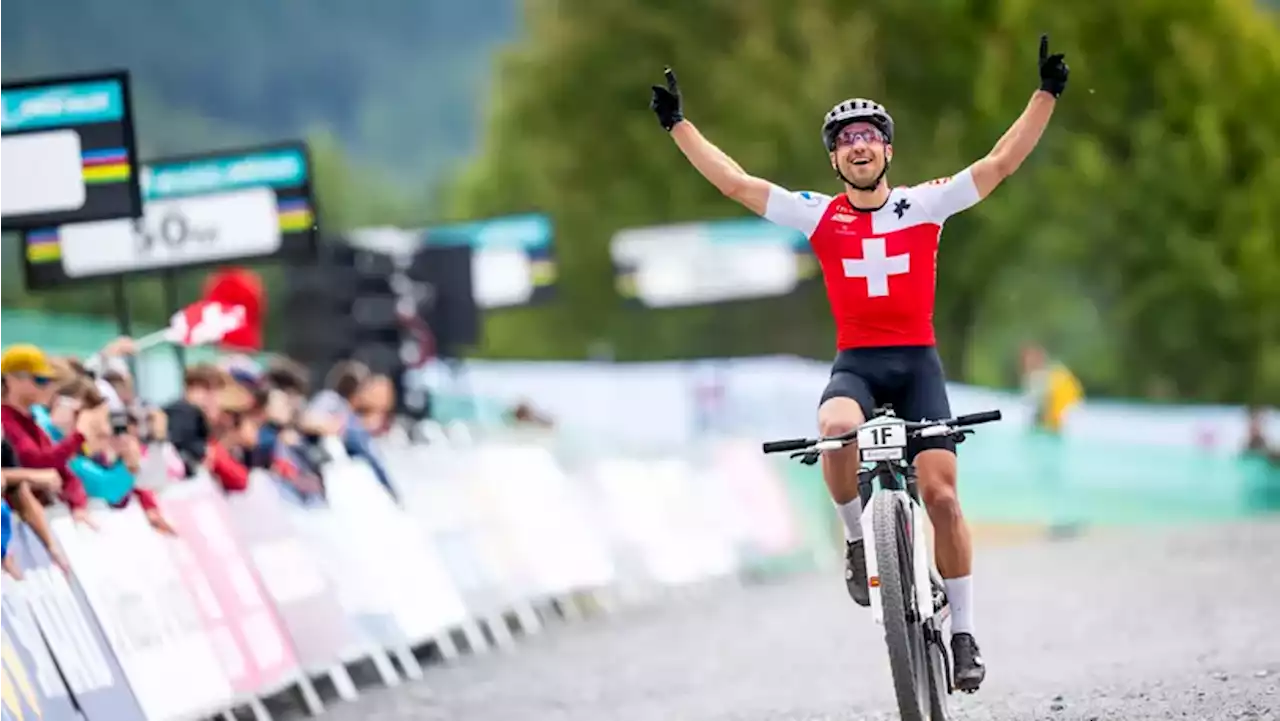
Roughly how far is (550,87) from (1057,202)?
1740 centimetres

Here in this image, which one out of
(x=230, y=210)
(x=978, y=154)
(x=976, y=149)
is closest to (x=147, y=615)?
(x=230, y=210)

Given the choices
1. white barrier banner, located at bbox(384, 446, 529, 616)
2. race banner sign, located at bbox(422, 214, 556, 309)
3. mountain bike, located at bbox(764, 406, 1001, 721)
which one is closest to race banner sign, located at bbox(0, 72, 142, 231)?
white barrier banner, located at bbox(384, 446, 529, 616)

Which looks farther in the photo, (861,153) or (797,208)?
(797,208)

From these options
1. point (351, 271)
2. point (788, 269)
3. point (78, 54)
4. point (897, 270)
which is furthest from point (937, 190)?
point (78, 54)

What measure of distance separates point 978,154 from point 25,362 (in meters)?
42.1

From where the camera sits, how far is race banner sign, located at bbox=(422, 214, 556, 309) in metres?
40.0

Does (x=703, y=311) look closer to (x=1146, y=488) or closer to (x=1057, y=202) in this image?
(x=1057, y=202)

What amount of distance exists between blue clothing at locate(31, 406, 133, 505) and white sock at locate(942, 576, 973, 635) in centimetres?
424

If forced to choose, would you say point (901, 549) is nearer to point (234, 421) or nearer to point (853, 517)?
point (853, 517)

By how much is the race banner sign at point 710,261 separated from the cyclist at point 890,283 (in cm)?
3135

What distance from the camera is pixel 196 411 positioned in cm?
1458

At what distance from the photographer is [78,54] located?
554ft

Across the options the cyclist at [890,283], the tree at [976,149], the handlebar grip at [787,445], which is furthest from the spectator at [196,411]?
the tree at [976,149]

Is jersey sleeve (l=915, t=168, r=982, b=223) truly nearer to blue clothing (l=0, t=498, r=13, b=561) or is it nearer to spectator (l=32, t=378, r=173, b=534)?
blue clothing (l=0, t=498, r=13, b=561)
